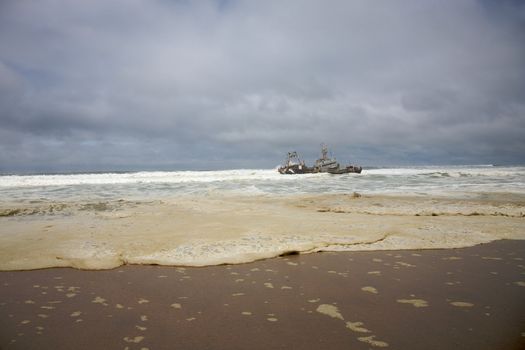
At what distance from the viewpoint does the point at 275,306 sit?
336 centimetres

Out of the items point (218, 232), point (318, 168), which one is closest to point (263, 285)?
point (218, 232)

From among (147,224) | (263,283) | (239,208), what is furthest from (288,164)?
(263,283)

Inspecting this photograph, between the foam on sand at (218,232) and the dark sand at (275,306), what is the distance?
18.8 inches

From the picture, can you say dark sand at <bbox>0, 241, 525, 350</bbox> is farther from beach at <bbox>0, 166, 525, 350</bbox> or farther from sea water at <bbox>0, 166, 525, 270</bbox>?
sea water at <bbox>0, 166, 525, 270</bbox>

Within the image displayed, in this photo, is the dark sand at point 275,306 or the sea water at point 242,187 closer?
the dark sand at point 275,306

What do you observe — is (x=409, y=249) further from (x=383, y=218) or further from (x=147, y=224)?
(x=147, y=224)

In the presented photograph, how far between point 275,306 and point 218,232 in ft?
11.6

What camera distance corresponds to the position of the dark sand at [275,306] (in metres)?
2.70

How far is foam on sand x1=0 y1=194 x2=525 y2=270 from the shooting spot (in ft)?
16.8

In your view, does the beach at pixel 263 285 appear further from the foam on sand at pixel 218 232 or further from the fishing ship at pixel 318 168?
the fishing ship at pixel 318 168

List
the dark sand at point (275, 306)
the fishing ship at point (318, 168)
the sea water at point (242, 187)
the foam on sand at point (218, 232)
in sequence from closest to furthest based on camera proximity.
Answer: the dark sand at point (275, 306) → the foam on sand at point (218, 232) → the sea water at point (242, 187) → the fishing ship at point (318, 168)

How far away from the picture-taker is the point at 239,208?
10695mm

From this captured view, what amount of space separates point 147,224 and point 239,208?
3552mm

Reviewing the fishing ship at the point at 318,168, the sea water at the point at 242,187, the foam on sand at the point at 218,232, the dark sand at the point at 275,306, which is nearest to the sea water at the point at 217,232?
the foam on sand at the point at 218,232
